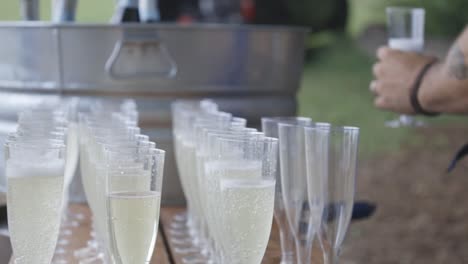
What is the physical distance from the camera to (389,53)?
9.12 ft

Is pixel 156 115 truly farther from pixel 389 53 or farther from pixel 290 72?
pixel 389 53

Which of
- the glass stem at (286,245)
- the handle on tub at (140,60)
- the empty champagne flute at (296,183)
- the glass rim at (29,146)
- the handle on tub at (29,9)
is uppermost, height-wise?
the handle on tub at (29,9)

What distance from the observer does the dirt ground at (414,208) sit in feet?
20.3

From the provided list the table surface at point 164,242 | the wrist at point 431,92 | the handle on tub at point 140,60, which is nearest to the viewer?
the table surface at point 164,242

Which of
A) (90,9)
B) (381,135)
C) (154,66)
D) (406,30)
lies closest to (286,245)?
(154,66)

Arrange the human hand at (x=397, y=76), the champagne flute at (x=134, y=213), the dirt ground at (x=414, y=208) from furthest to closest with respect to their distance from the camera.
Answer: the dirt ground at (x=414, y=208)
the human hand at (x=397, y=76)
the champagne flute at (x=134, y=213)

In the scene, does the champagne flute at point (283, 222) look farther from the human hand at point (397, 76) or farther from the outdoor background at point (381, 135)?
the outdoor background at point (381, 135)

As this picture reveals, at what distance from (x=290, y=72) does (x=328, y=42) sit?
34.6 feet

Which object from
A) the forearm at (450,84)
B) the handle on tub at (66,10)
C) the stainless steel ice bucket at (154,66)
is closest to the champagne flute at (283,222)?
the stainless steel ice bucket at (154,66)

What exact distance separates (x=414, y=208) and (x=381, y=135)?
2.24 meters

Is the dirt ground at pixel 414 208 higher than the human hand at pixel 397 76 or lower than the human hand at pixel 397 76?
lower

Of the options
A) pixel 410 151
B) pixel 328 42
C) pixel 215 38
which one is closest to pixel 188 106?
pixel 215 38

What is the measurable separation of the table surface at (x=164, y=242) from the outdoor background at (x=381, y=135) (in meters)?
1.39

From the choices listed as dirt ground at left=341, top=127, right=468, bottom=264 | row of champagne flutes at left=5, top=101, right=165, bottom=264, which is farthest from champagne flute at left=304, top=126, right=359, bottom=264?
dirt ground at left=341, top=127, right=468, bottom=264
